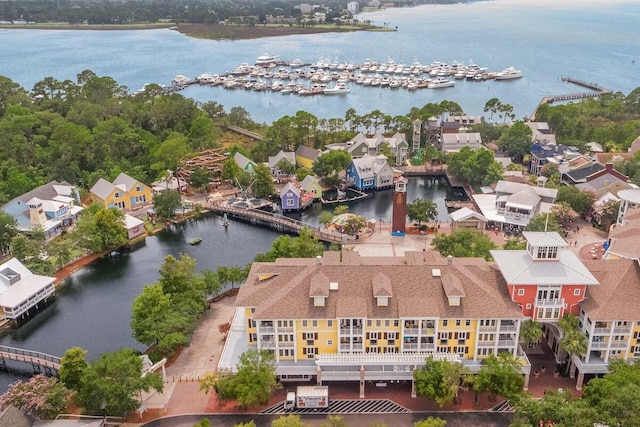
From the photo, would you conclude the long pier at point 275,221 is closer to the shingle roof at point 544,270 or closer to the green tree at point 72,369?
the shingle roof at point 544,270

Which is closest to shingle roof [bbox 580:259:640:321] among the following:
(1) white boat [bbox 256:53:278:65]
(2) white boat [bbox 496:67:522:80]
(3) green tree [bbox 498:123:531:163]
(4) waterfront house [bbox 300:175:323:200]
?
(4) waterfront house [bbox 300:175:323:200]

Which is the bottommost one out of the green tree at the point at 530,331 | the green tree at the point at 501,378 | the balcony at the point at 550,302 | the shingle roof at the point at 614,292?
the green tree at the point at 501,378

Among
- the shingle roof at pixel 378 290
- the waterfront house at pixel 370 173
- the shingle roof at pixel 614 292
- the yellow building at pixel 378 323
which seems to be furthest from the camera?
the waterfront house at pixel 370 173

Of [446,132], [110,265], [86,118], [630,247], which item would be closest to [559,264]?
[630,247]

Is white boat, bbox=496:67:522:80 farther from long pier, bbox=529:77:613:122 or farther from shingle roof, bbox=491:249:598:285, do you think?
shingle roof, bbox=491:249:598:285

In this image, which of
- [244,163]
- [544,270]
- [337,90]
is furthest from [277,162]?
[337,90]

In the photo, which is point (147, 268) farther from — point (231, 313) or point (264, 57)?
point (264, 57)

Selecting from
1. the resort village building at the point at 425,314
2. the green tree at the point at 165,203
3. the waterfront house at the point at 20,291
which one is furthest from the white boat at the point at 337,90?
the resort village building at the point at 425,314
